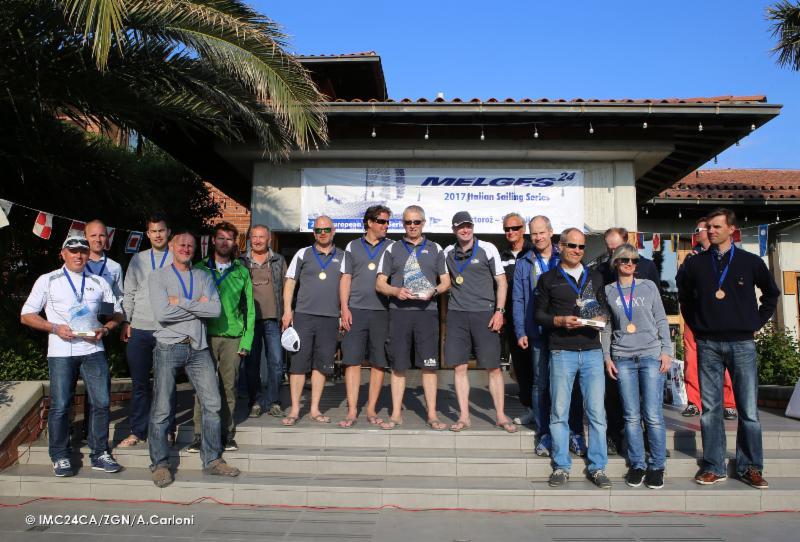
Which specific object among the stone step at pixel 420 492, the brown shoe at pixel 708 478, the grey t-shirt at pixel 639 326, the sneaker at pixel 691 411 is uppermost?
the grey t-shirt at pixel 639 326

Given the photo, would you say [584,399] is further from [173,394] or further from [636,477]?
[173,394]

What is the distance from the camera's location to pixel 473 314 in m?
5.52

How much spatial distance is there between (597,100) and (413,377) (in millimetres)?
5184

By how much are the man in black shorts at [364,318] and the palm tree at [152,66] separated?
1.60m

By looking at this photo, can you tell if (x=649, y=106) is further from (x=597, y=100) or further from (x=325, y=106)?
(x=325, y=106)

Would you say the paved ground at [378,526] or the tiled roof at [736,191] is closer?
the paved ground at [378,526]

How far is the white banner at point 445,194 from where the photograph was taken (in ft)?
29.9

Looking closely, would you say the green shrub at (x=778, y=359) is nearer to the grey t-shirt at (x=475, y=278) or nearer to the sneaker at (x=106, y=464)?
the grey t-shirt at (x=475, y=278)

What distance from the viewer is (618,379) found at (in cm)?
477

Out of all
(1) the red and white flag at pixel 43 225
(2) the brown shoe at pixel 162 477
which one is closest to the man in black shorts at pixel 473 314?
(2) the brown shoe at pixel 162 477

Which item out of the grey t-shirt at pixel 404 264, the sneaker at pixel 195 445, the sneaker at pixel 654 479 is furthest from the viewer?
the grey t-shirt at pixel 404 264

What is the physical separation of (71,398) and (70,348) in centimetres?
44

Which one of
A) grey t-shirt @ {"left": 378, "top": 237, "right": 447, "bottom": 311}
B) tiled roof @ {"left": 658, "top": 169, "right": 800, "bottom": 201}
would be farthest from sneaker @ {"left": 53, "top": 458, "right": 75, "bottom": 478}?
tiled roof @ {"left": 658, "top": 169, "right": 800, "bottom": 201}

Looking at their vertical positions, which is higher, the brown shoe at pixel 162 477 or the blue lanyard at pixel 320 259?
the blue lanyard at pixel 320 259
